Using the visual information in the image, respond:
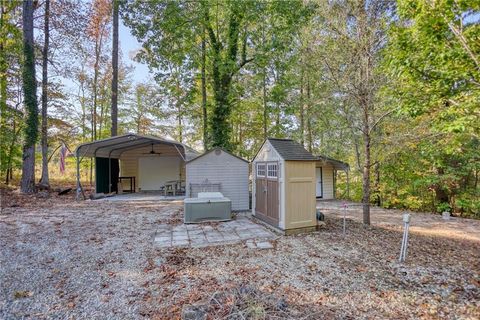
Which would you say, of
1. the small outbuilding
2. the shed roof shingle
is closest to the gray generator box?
the small outbuilding

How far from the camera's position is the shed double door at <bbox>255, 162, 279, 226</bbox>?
5953mm

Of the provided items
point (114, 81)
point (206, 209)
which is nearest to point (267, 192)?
point (206, 209)

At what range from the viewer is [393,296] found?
299 centimetres

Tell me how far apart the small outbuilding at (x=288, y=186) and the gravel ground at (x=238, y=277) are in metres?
0.46

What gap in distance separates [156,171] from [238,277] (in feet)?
39.5

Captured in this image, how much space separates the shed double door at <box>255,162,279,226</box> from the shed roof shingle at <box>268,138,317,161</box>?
37 cm

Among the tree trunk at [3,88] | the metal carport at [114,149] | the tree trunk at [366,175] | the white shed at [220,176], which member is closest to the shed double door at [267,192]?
the white shed at [220,176]

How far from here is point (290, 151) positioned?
19.5ft

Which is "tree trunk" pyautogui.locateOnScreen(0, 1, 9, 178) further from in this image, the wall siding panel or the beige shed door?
the wall siding panel

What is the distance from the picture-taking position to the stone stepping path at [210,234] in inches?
196

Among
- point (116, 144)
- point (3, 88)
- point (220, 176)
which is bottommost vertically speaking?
point (220, 176)

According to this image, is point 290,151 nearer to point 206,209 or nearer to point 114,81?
point 206,209

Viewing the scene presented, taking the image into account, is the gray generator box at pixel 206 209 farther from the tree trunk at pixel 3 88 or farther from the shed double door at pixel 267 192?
the tree trunk at pixel 3 88

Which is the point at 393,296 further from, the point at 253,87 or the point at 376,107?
the point at 253,87
